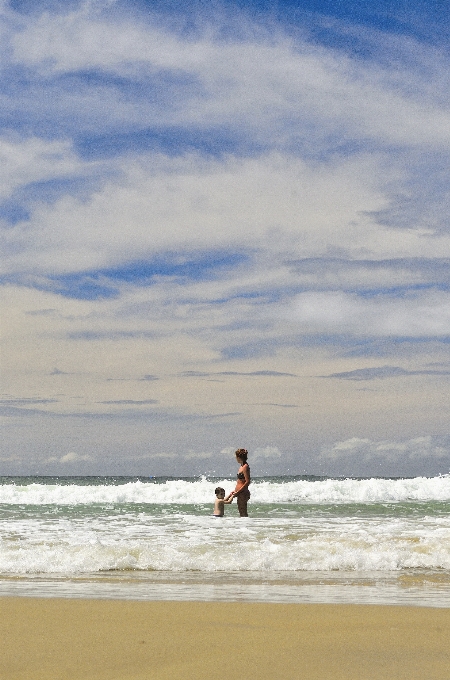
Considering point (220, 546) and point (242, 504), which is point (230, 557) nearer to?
point (220, 546)

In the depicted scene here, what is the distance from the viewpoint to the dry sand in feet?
12.9

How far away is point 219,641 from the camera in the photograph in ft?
15.2

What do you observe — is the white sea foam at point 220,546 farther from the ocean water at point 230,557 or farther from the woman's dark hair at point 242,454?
the woman's dark hair at point 242,454

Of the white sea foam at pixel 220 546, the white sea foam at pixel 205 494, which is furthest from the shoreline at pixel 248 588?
the white sea foam at pixel 205 494

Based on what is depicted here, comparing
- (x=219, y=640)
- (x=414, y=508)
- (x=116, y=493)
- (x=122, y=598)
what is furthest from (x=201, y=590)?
(x=116, y=493)

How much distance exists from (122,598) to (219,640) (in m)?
2.01

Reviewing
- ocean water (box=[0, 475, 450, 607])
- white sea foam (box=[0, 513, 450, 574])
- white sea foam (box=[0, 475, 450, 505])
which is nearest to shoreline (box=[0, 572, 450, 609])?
ocean water (box=[0, 475, 450, 607])

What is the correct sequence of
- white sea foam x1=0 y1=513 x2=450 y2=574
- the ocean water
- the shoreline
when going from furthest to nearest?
white sea foam x1=0 y1=513 x2=450 y2=574 → the ocean water → the shoreline

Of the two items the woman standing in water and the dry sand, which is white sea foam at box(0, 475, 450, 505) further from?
the dry sand

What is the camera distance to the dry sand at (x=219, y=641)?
3.92m

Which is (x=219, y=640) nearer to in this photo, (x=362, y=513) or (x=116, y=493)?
(x=362, y=513)

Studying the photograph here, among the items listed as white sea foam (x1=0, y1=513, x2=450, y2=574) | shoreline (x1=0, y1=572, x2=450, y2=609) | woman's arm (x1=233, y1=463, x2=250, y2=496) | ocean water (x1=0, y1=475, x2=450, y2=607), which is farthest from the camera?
woman's arm (x1=233, y1=463, x2=250, y2=496)

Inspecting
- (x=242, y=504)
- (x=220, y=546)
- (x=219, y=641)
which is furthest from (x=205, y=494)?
(x=219, y=641)

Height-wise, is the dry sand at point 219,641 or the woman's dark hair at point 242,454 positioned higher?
the woman's dark hair at point 242,454
